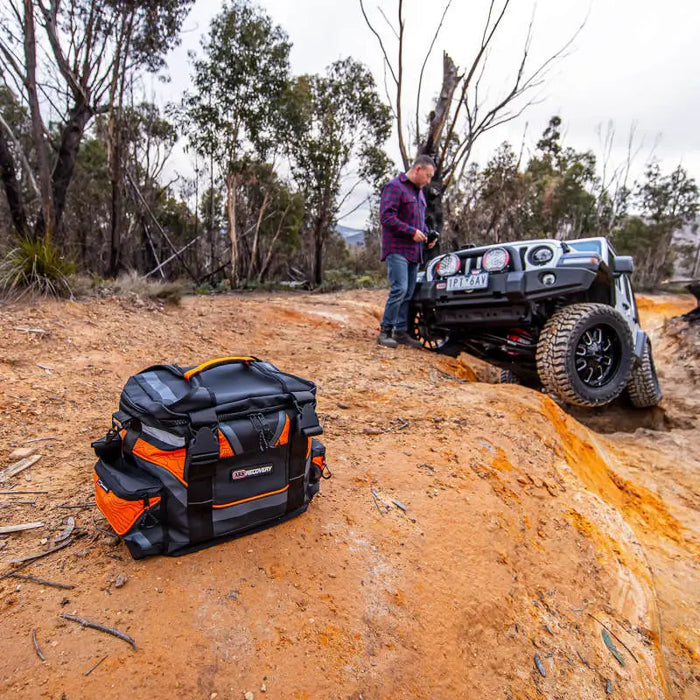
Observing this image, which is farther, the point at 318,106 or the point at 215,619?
the point at 318,106

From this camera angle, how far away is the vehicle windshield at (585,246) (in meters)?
3.96

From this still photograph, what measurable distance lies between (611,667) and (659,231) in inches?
1346

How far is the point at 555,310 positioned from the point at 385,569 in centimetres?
319

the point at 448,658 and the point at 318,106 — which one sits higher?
the point at 318,106

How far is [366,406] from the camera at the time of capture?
3.19 metres

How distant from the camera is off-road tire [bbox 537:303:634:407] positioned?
360 cm

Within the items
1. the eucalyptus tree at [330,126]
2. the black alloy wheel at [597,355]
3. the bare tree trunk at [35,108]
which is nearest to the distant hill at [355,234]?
the eucalyptus tree at [330,126]

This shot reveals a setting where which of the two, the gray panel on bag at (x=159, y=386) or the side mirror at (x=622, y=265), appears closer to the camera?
the gray panel on bag at (x=159, y=386)

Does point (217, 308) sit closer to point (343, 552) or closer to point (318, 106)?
point (343, 552)

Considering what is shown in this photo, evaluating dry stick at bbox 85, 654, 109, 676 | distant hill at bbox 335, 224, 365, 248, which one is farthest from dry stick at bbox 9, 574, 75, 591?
distant hill at bbox 335, 224, 365, 248

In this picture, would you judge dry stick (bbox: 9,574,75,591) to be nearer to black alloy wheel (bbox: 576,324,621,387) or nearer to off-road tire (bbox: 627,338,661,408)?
black alloy wheel (bbox: 576,324,621,387)

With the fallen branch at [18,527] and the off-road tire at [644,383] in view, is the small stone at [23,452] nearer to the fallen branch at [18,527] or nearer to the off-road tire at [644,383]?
the fallen branch at [18,527]

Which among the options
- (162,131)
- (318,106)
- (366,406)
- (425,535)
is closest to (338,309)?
(366,406)

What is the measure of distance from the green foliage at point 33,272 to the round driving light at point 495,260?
419 cm
